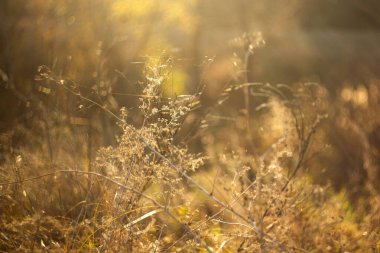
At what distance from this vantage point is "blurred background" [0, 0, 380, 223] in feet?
9.38

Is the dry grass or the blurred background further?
the blurred background

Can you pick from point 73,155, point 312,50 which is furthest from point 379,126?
point 312,50

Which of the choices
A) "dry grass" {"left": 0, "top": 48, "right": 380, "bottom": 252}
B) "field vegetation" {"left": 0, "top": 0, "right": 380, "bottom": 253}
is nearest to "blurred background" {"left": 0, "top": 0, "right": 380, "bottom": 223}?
"field vegetation" {"left": 0, "top": 0, "right": 380, "bottom": 253}

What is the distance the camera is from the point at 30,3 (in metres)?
4.67

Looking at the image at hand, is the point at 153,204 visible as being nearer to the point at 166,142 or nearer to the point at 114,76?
the point at 166,142

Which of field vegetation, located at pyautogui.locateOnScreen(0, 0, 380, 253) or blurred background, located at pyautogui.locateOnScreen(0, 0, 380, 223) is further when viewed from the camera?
blurred background, located at pyautogui.locateOnScreen(0, 0, 380, 223)

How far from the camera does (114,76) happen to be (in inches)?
189

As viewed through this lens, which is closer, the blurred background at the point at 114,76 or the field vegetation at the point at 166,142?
the field vegetation at the point at 166,142

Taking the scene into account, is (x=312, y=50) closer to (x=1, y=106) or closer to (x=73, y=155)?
(x=1, y=106)

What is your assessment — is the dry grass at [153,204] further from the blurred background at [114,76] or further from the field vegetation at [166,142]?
the blurred background at [114,76]

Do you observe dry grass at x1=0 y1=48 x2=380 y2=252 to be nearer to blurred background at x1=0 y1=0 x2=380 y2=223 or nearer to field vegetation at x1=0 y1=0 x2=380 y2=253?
field vegetation at x1=0 y1=0 x2=380 y2=253

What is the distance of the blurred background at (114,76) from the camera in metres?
2.86

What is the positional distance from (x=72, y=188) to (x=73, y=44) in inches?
87.5

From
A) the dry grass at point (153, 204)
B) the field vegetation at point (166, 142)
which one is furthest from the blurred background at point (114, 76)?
the dry grass at point (153, 204)
